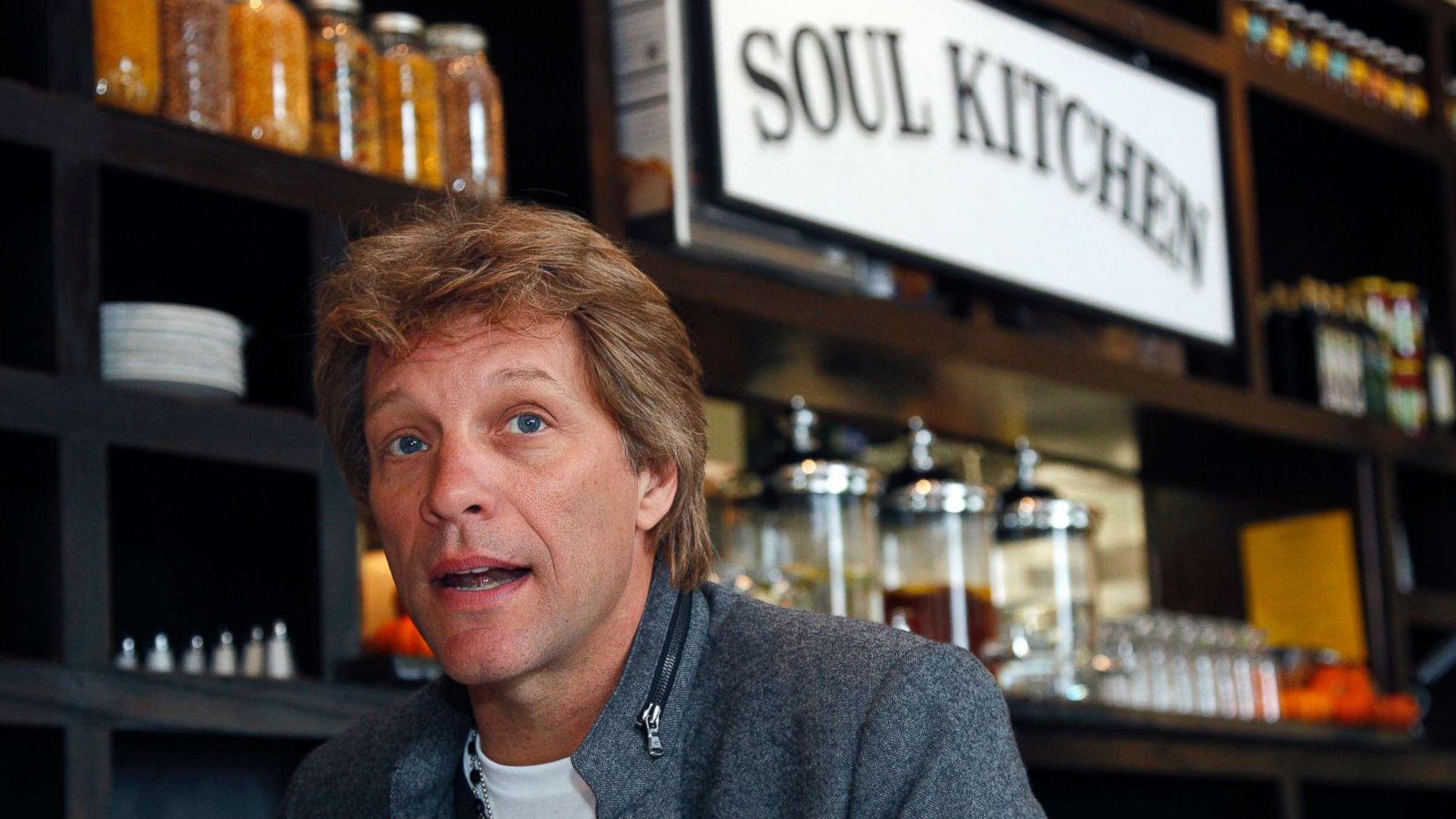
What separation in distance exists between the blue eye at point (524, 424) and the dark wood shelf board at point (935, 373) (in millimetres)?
900

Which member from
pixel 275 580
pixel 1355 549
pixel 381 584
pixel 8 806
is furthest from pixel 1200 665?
pixel 8 806

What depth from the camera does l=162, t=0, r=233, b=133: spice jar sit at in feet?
6.44

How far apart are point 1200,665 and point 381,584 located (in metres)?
1.43

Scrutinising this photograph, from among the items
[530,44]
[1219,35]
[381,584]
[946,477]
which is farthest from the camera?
[1219,35]

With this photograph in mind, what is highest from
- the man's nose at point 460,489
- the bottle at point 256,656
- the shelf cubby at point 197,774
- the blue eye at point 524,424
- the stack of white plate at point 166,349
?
the stack of white plate at point 166,349

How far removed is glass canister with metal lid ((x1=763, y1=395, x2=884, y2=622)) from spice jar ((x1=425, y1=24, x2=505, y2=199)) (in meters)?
0.64

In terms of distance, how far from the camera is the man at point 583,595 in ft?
4.05

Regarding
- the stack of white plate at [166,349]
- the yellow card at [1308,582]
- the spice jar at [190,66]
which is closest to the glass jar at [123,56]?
the spice jar at [190,66]

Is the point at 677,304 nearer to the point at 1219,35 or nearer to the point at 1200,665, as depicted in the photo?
the point at 1200,665

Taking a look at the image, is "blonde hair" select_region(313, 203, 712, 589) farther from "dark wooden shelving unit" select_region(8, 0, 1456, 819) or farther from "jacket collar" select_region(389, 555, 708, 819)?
"dark wooden shelving unit" select_region(8, 0, 1456, 819)

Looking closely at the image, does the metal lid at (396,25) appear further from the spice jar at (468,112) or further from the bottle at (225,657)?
the bottle at (225,657)

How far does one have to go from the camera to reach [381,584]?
7.46 feet

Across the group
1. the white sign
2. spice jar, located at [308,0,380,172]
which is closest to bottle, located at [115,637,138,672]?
spice jar, located at [308,0,380,172]

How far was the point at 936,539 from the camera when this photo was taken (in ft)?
9.28
